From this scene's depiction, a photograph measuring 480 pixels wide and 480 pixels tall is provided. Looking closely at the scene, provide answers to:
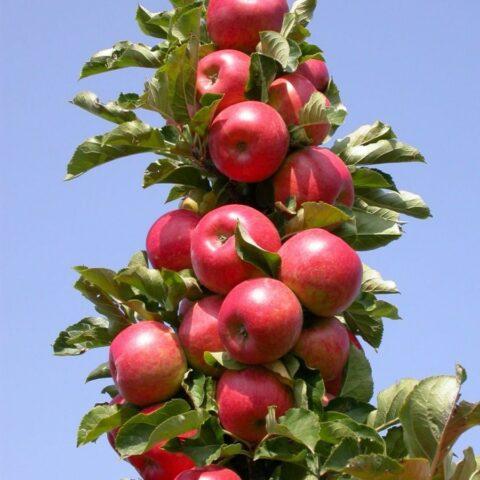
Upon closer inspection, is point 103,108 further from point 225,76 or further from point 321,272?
point 321,272

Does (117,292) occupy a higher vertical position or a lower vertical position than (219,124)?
lower

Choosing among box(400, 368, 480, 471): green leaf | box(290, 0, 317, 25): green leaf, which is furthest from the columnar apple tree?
box(290, 0, 317, 25): green leaf

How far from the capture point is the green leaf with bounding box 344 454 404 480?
9.32 ft

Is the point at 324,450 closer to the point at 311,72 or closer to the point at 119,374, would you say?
the point at 119,374

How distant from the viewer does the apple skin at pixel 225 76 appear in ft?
14.4

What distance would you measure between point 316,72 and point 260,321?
5.74 ft

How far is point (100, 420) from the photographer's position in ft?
12.7

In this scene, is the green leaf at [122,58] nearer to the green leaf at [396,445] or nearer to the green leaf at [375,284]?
the green leaf at [375,284]

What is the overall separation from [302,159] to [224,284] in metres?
0.77

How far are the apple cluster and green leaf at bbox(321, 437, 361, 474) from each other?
0.40 metres

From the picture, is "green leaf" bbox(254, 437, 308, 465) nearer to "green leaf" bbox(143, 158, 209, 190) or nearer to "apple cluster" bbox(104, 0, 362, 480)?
"apple cluster" bbox(104, 0, 362, 480)

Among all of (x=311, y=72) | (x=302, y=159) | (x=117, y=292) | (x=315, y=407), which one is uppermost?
(x=311, y=72)

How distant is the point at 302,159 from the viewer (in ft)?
14.0

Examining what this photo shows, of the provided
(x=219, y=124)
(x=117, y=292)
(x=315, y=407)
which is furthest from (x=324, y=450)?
(x=219, y=124)
